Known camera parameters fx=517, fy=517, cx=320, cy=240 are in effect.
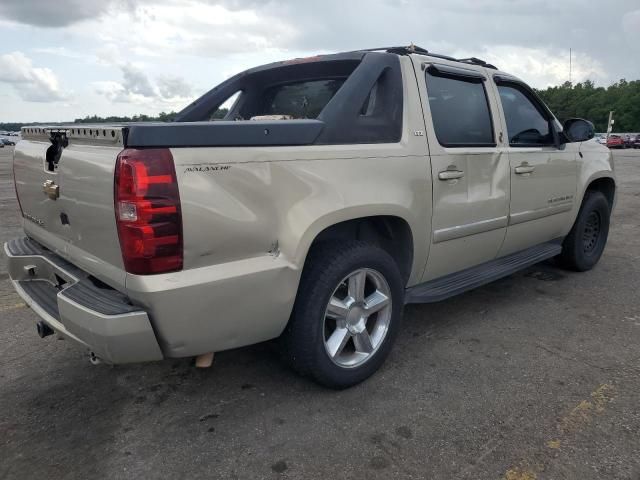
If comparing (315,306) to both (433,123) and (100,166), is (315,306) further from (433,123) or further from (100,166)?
(433,123)

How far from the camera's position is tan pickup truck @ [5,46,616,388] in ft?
6.83

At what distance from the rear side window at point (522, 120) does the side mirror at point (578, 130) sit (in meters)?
0.23

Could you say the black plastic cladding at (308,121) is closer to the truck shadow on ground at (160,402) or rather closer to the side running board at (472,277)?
the side running board at (472,277)

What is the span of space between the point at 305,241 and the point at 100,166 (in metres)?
0.94

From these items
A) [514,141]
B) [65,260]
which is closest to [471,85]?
[514,141]

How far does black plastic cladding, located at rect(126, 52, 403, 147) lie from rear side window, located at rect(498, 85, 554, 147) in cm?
125

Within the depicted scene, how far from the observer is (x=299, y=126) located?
2.47 metres

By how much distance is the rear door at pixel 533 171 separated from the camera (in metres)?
3.79

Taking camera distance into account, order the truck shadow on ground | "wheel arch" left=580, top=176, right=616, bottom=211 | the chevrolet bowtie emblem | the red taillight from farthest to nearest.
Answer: "wheel arch" left=580, top=176, right=616, bottom=211 < the chevrolet bowtie emblem < the truck shadow on ground < the red taillight

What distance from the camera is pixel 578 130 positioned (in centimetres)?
435

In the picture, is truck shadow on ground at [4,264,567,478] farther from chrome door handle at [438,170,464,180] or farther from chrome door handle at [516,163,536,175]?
chrome door handle at [516,163,536,175]

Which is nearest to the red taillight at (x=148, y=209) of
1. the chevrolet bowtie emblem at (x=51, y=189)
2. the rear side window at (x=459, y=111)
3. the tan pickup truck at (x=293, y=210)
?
the tan pickup truck at (x=293, y=210)

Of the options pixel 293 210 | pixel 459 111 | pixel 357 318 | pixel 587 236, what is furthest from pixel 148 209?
pixel 587 236

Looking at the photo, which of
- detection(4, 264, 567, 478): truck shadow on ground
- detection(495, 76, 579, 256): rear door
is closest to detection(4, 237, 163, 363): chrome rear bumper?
detection(4, 264, 567, 478): truck shadow on ground
